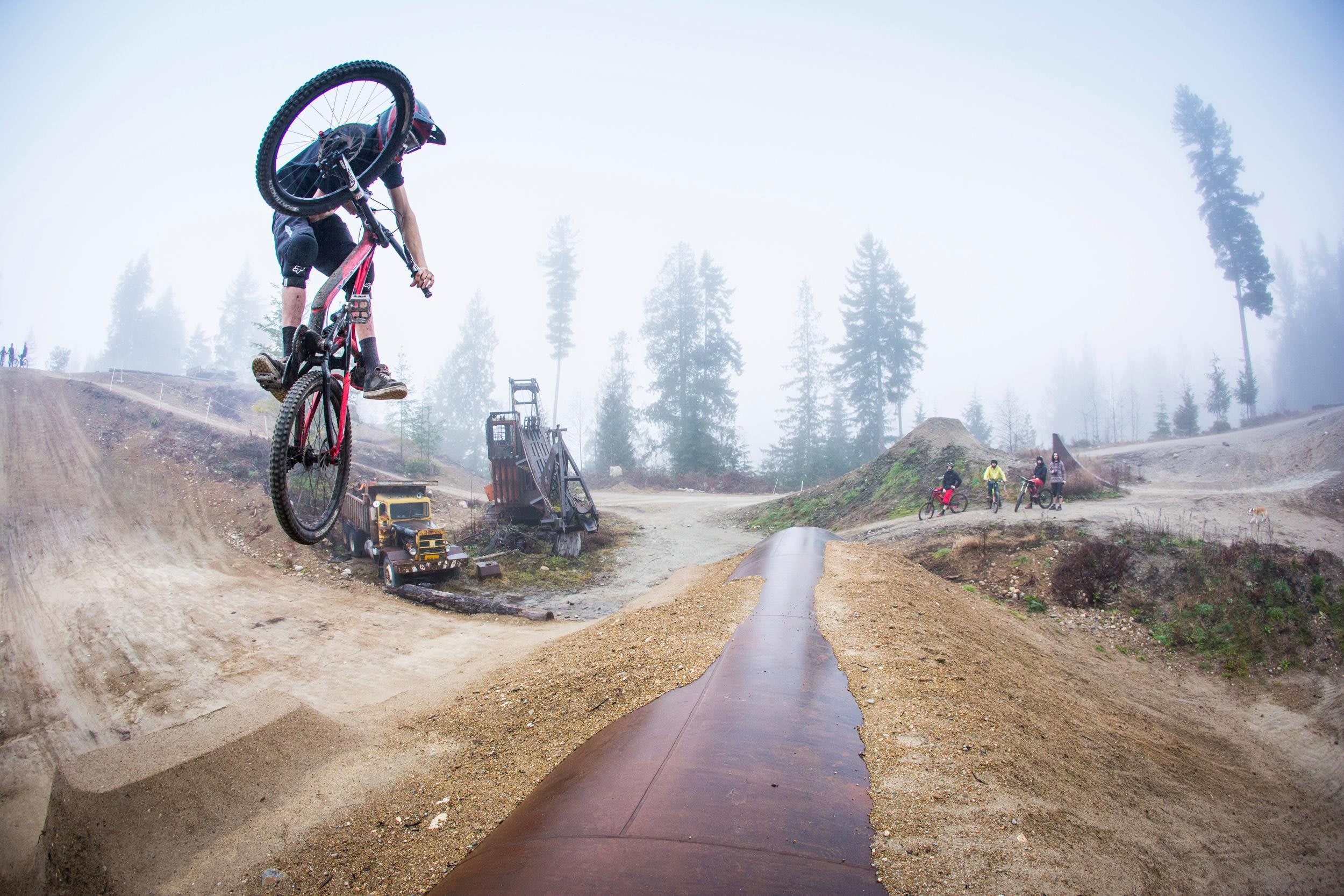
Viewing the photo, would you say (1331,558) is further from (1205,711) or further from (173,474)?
(173,474)

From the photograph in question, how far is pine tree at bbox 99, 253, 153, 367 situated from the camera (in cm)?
6075

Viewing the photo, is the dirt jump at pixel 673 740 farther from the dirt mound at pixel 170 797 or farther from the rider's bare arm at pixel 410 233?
the rider's bare arm at pixel 410 233

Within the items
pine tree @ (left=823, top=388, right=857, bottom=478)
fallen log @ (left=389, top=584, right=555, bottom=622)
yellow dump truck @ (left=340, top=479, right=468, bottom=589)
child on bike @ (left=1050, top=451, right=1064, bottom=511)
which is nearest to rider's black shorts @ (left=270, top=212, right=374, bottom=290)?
fallen log @ (left=389, top=584, right=555, bottom=622)

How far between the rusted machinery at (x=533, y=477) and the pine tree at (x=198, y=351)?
67.0m

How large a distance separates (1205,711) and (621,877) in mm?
10070

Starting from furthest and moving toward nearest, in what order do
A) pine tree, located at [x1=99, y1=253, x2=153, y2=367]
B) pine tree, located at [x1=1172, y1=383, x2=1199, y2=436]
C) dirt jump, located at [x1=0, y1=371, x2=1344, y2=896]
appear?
pine tree, located at [x1=99, y1=253, x2=153, y2=367] → pine tree, located at [x1=1172, y1=383, x2=1199, y2=436] → dirt jump, located at [x1=0, y1=371, x2=1344, y2=896]

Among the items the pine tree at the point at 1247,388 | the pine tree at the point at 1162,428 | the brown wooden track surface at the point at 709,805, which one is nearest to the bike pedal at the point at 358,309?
the brown wooden track surface at the point at 709,805

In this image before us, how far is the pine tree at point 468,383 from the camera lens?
169 ft

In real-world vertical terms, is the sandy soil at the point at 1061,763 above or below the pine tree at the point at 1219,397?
below

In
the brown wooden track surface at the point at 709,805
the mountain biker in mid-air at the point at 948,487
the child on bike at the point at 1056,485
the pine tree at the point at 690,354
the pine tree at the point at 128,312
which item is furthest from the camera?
the pine tree at the point at 128,312

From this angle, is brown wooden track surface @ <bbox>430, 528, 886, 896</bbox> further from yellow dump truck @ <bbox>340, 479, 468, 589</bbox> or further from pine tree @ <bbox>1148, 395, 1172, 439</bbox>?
pine tree @ <bbox>1148, 395, 1172, 439</bbox>

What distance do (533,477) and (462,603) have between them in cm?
662

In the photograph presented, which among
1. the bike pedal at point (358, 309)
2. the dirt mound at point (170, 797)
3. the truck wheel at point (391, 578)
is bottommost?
the dirt mound at point (170, 797)

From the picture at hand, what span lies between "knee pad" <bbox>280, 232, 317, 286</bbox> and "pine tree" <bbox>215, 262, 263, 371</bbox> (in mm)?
73218
